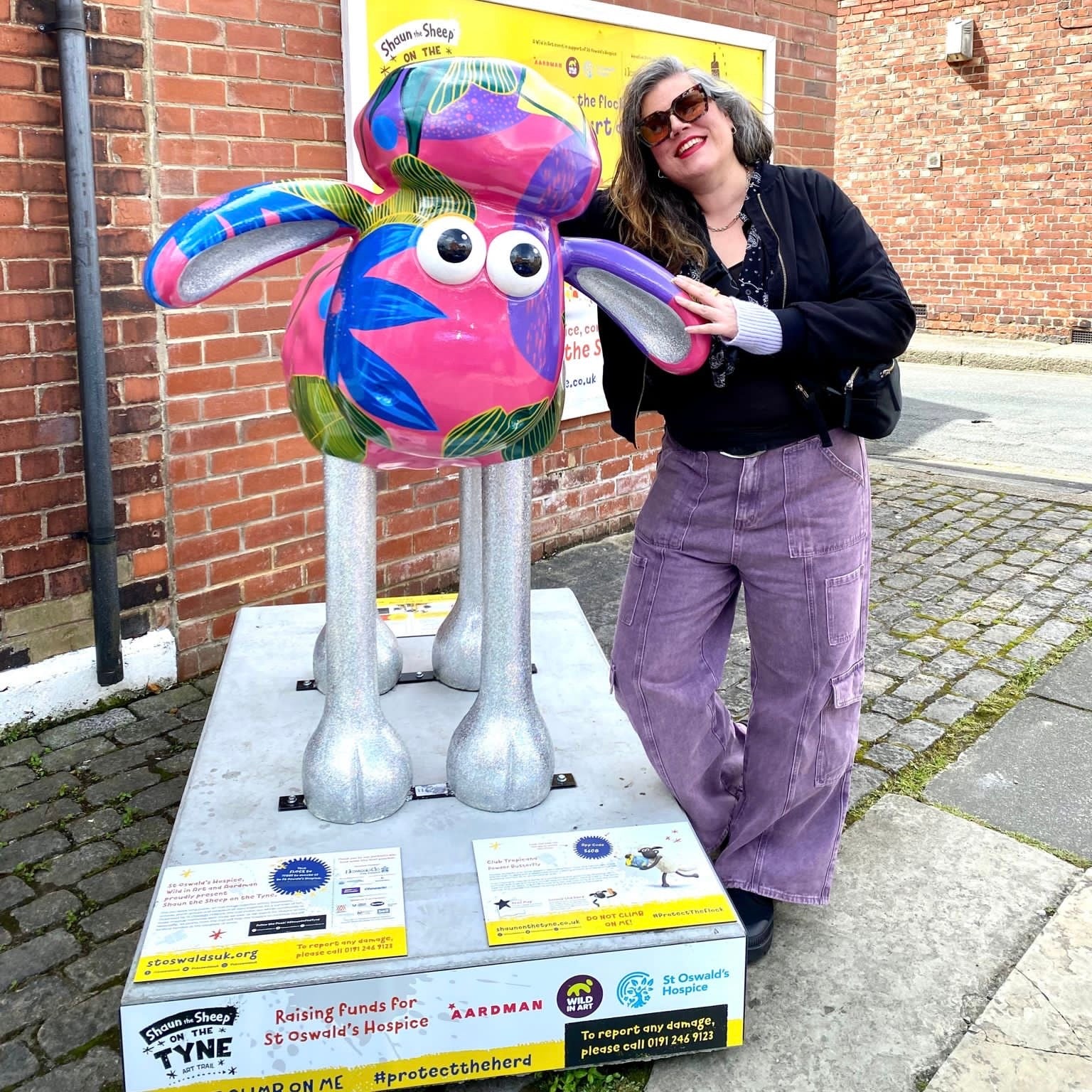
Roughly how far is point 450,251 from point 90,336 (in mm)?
1697

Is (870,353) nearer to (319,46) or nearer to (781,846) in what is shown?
(781,846)

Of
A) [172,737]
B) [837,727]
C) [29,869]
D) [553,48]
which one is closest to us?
[837,727]

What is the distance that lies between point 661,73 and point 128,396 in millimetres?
1968

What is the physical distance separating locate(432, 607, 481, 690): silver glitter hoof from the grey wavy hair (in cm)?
110

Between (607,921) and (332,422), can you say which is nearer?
(607,921)

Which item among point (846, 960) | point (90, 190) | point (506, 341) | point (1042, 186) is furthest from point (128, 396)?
point (1042, 186)

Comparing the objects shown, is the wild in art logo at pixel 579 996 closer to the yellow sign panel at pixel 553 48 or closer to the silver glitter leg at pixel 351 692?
the silver glitter leg at pixel 351 692

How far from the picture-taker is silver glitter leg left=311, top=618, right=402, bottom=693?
288 cm

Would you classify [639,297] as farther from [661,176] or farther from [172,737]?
[172,737]

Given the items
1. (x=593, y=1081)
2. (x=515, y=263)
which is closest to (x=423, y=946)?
(x=593, y=1081)

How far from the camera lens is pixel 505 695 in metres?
2.35

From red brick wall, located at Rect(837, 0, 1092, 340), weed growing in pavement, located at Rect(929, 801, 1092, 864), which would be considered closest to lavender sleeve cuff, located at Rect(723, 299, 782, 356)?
weed growing in pavement, located at Rect(929, 801, 1092, 864)

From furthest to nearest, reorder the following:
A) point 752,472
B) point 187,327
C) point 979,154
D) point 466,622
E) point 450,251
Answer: point 979,154
point 187,327
point 466,622
point 752,472
point 450,251

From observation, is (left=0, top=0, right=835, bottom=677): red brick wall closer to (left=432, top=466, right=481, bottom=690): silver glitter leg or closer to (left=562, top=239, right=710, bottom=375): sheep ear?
(left=432, top=466, right=481, bottom=690): silver glitter leg
